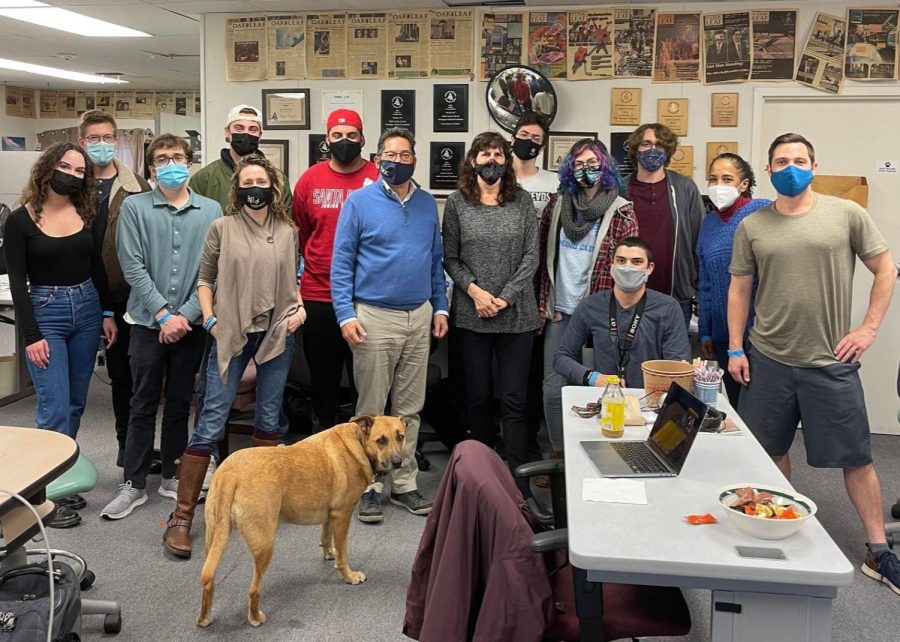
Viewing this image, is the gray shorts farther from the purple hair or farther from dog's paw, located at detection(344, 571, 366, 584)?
dog's paw, located at detection(344, 571, 366, 584)

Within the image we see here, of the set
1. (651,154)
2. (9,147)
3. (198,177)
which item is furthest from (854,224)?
(9,147)

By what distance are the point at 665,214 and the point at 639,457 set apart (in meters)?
1.64

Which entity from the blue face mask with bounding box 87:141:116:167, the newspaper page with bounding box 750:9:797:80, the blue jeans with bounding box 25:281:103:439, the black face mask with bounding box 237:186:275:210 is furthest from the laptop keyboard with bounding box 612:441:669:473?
the newspaper page with bounding box 750:9:797:80

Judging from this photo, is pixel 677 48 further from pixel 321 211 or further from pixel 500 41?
pixel 321 211

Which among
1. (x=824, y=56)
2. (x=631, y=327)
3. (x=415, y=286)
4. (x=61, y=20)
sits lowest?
(x=631, y=327)

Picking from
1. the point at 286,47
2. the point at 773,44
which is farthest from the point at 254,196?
the point at 773,44

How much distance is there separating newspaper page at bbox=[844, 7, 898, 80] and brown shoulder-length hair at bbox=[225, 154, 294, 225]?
3112mm

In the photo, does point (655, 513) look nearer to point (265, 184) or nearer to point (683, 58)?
point (265, 184)

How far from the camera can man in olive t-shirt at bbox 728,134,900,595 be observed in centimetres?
257

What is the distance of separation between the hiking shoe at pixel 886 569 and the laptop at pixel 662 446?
4.04 ft

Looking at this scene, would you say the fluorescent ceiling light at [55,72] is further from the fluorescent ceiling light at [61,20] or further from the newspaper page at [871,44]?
the newspaper page at [871,44]

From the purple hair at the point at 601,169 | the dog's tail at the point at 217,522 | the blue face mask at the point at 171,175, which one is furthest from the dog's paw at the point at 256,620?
the purple hair at the point at 601,169

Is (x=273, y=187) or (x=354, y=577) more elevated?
(x=273, y=187)

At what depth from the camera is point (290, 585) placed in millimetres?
2600
